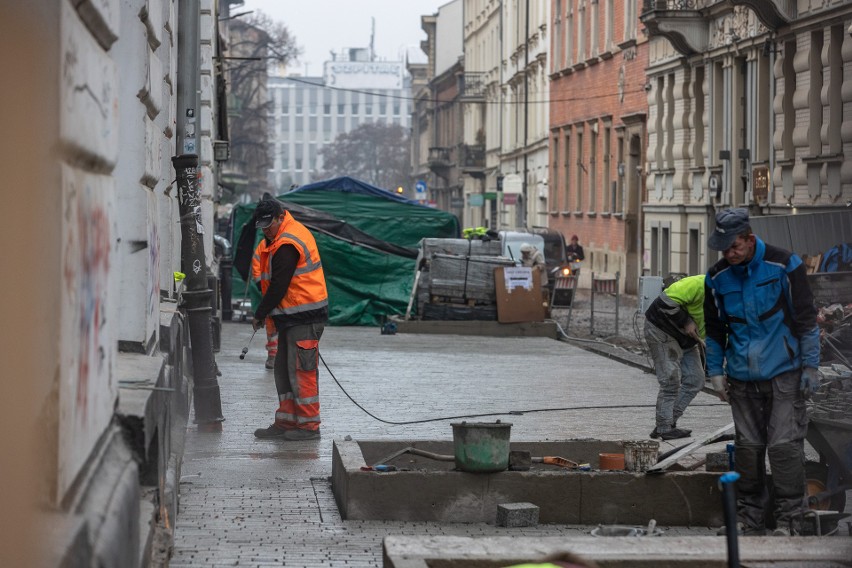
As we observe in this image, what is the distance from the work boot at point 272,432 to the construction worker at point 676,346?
2946 millimetres

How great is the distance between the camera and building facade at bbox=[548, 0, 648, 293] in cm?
4094

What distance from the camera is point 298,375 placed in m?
11.5

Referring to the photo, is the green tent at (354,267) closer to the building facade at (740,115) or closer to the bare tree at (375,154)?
the building facade at (740,115)

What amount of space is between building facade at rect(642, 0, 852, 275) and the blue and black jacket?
15.2 metres

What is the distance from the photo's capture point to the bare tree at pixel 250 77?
6544 cm

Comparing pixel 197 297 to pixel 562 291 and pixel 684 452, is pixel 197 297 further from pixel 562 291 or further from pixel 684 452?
pixel 562 291

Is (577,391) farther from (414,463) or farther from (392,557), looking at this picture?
(392,557)

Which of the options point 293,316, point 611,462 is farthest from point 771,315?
point 293,316

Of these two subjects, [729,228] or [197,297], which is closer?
[729,228]

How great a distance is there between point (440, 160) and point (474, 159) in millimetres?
15130

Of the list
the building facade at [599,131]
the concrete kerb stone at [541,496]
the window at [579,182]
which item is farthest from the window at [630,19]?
the concrete kerb stone at [541,496]

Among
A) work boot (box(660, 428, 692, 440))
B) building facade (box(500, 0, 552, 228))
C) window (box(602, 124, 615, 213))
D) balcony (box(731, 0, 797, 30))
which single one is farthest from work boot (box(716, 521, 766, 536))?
building facade (box(500, 0, 552, 228))

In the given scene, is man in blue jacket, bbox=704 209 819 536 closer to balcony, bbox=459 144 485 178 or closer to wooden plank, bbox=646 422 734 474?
wooden plank, bbox=646 422 734 474

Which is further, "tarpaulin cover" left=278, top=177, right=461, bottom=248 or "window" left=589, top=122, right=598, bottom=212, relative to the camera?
"window" left=589, top=122, right=598, bottom=212
